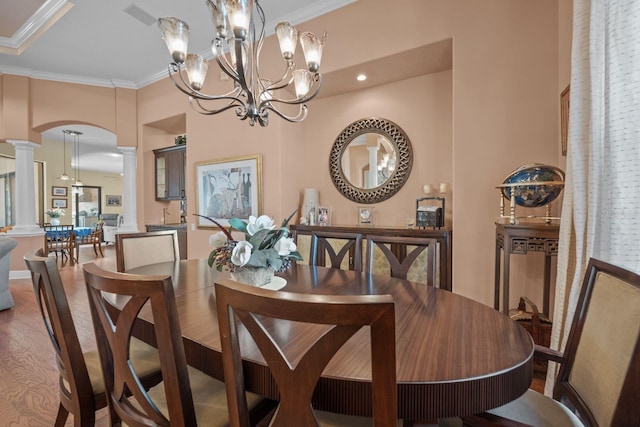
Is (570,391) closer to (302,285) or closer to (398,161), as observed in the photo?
(302,285)

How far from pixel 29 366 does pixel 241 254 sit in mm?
2285

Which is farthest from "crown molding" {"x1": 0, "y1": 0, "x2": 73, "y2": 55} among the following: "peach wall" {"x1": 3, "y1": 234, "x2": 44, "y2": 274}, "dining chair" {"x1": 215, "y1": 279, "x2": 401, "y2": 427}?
"dining chair" {"x1": 215, "y1": 279, "x2": 401, "y2": 427}

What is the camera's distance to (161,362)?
2.68ft

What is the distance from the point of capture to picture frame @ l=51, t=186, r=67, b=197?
921 centimetres

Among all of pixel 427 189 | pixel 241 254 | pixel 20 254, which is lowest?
pixel 20 254

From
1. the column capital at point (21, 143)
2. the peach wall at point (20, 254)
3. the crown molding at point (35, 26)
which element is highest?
the crown molding at point (35, 26)

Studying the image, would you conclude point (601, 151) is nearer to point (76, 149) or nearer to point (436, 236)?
point (436, 236)

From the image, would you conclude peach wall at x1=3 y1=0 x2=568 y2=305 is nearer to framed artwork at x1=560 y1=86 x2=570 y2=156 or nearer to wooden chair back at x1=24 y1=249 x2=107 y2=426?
framed artwork at x1=560 y1=86 x2=570 y2=156

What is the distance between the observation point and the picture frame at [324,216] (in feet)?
11.8

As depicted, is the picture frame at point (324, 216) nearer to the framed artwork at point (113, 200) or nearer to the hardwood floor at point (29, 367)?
the hardwood floor at point (29, 367)

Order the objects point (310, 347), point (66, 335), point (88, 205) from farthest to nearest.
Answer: point (88, 205), point (66, 335), point (310, 347)

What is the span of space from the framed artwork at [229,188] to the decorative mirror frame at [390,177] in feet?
3.13

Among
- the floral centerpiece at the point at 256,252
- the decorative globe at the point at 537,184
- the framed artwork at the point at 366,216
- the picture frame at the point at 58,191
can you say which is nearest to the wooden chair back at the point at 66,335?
the floral centerpiece at the point at 256,252

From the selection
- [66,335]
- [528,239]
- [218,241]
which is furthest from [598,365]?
[66,335]
